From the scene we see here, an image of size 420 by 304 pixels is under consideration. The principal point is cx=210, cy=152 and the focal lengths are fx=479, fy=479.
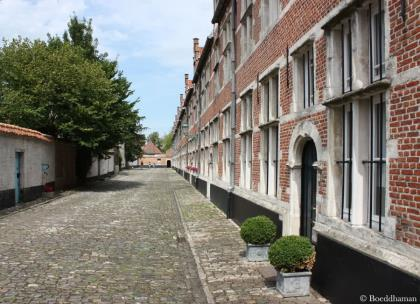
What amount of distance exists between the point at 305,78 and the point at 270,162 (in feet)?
9.58

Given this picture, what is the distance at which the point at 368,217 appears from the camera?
5.88m

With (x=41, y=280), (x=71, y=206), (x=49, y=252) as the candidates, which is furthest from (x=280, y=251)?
(x=71, y=206)

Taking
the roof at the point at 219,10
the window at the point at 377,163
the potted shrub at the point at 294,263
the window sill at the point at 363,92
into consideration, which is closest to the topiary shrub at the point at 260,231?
the potted shrub at the point at 294,263

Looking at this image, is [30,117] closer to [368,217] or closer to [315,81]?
[315,81]

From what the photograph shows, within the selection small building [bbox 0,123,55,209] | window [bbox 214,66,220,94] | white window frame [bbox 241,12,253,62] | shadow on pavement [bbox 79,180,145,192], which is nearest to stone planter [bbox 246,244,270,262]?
white window frame [bbox 241,12,253,62]

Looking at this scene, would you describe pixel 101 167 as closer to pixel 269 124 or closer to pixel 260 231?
pixel 269 124

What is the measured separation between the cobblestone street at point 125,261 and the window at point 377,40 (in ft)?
10.2

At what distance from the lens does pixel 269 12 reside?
1102 centimetres

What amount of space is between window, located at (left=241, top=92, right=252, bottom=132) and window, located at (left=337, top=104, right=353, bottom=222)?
630cm

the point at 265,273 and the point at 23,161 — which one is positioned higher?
the point at 23,161

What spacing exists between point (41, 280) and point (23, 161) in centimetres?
1343

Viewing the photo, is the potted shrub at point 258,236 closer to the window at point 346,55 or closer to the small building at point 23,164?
the window at point 346,55

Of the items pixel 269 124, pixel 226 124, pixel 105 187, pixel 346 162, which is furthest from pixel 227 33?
pixel 105 187

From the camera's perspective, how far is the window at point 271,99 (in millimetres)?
10531
